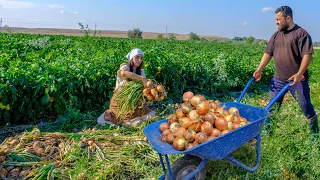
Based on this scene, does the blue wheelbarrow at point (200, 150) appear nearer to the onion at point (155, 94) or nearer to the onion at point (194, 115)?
the onion at point (194, 115)

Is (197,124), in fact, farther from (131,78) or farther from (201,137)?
(131,78)

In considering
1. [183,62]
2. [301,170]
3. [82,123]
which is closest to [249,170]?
[301,170]

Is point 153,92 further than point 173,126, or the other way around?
point 153,92

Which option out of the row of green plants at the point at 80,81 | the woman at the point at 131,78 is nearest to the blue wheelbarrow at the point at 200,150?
the woman at the point at 131,78

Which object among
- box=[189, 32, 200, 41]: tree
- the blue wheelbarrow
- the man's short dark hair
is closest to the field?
the blue wheelbarrow

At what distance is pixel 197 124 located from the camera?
3168 mm

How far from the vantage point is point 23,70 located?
552cm

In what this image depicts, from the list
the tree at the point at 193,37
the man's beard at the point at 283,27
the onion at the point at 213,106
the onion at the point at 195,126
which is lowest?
the onion at the point at 195,126

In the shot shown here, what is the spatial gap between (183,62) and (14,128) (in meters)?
4.27

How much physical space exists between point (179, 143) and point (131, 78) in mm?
2388

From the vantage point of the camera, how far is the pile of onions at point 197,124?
3.02 m

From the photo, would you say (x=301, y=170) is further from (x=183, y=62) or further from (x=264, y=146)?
(x=183, y=62)

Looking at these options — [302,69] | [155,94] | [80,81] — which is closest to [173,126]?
[155,94]

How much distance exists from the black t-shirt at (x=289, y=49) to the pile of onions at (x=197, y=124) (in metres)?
1.50
